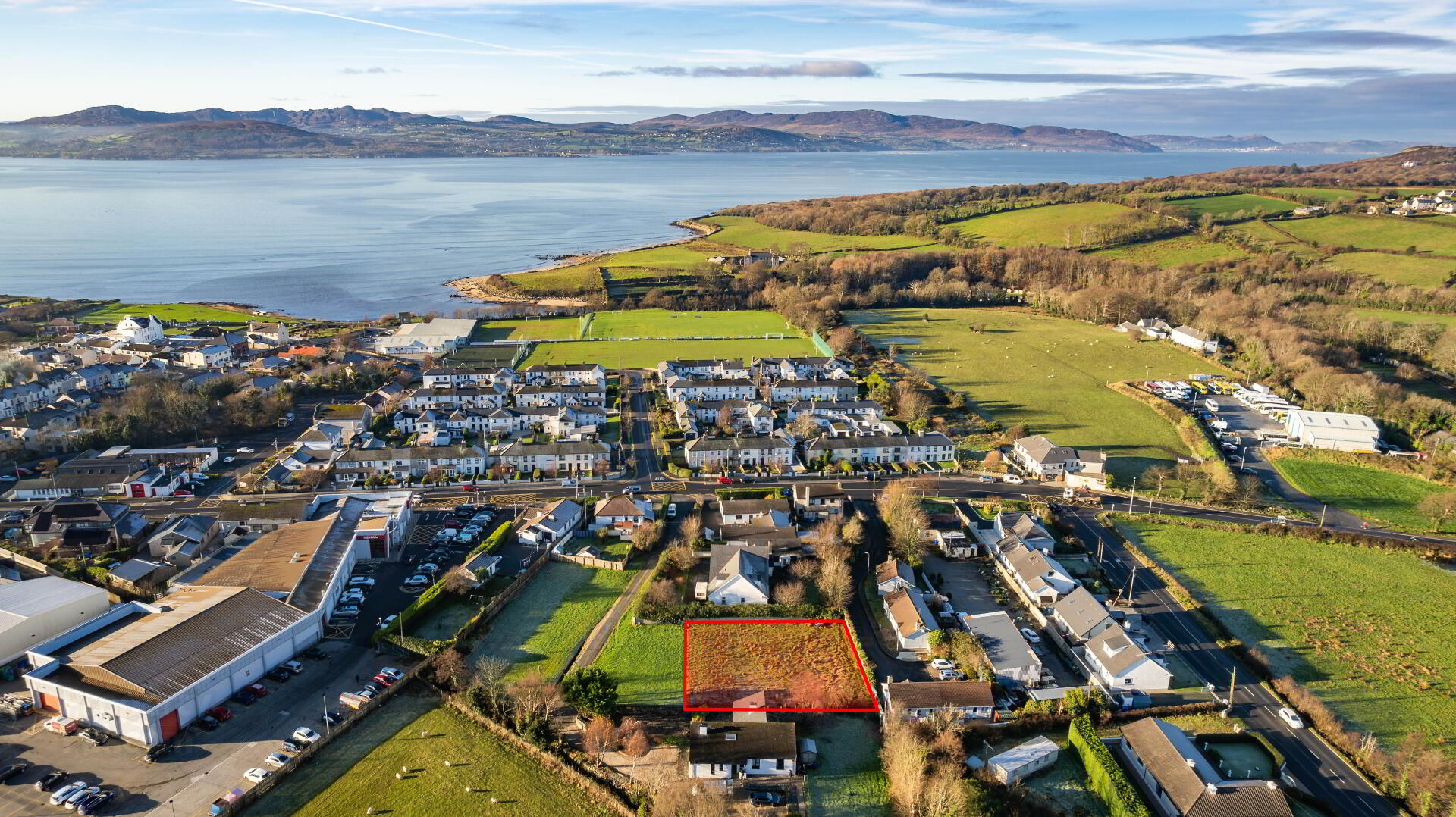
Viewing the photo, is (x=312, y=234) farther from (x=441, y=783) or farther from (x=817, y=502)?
(x=441, y=783)

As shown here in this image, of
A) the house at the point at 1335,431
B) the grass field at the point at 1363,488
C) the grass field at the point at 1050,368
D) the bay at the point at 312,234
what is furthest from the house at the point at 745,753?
the bay at the point at 312,234

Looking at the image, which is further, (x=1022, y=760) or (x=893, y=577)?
(x=893, y=577)

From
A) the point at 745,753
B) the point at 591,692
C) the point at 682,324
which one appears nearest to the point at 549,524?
the point at 591,692

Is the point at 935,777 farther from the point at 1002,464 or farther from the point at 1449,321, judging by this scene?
the point at 1449,321

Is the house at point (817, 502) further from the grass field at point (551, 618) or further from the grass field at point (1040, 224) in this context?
the grass field at point (1040, 224)

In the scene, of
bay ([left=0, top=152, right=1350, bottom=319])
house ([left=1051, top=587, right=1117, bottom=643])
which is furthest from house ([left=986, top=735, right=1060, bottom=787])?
bay ([left=0, top=152, right=1350, bottom=319])

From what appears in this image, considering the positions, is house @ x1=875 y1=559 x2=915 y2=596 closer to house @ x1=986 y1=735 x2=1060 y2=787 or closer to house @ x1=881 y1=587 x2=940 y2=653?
house @ x1=881 y1=587 x2=940 y2=653
